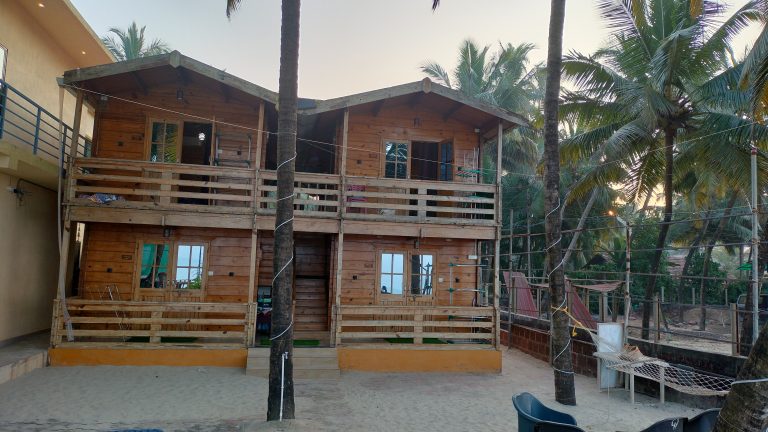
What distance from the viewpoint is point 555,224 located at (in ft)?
31.9

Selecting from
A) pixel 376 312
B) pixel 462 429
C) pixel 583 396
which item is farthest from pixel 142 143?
pixel 583 396

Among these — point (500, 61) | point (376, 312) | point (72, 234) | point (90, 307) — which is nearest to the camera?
point (90, 307)

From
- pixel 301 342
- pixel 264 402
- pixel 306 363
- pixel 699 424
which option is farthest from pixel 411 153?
pixel 699 424

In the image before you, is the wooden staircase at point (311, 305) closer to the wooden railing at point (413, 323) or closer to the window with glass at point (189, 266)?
the wooden railing at point (413, 323)

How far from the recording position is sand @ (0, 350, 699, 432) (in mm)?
8219

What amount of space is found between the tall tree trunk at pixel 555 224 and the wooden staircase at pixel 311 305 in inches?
297

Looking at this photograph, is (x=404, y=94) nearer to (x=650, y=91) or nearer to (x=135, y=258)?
(x=650, y=91)

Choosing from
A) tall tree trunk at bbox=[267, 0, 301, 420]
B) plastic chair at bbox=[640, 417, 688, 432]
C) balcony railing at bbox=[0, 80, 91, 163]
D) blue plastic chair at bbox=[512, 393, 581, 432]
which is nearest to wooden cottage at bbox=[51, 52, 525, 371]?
balcony railing at bbox=[0, 80, 91, 163]

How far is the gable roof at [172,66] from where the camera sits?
12.2m

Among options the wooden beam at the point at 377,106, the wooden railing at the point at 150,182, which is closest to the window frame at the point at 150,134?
the wooden railing at the point at 150,182

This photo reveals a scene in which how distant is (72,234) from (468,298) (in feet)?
37.5

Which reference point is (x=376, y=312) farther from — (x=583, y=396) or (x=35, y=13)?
(x=35, y=13)

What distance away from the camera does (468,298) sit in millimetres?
14781

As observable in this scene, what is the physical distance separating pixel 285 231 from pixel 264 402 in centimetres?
351
